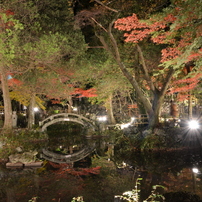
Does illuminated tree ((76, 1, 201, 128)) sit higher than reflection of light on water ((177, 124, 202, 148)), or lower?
higher

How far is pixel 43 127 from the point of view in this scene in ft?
70.6

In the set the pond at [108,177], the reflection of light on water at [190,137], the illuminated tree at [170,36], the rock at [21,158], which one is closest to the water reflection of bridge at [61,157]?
the pond at [108,177]

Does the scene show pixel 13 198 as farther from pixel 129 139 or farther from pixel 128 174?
pixel 129 139

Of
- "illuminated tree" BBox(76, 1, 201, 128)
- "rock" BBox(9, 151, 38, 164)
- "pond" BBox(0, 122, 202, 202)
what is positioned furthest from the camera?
"rock" BBox(9, 151, 38, 164)

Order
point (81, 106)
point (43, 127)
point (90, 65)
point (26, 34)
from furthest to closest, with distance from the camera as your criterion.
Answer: point (81, 106) → point (43, 127) → point (90, 65) → point (26, 34)

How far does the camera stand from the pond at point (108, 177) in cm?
722

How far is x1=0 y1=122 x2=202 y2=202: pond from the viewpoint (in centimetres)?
722

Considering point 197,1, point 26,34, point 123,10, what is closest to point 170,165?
point 197,1

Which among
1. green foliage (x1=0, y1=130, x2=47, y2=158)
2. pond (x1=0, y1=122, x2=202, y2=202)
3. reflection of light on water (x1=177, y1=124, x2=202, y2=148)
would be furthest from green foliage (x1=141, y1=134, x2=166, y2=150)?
green foliage (x1=0, y1=130, x2=47, y2=158)

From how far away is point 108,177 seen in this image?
9195mm

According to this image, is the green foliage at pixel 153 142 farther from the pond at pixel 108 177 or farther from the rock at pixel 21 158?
the rock at pixel 21 158

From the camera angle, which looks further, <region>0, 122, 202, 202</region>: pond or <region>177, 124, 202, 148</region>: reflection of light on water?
<region>177, 124, 202, 148</region>: reflection of light on water

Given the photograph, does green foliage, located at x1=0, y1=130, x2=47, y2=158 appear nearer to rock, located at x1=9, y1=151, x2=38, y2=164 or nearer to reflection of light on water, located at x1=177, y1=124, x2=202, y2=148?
rock, located at x1=9, y1=151, x2=38, y2=164

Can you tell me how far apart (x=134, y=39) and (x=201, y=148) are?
795cm
